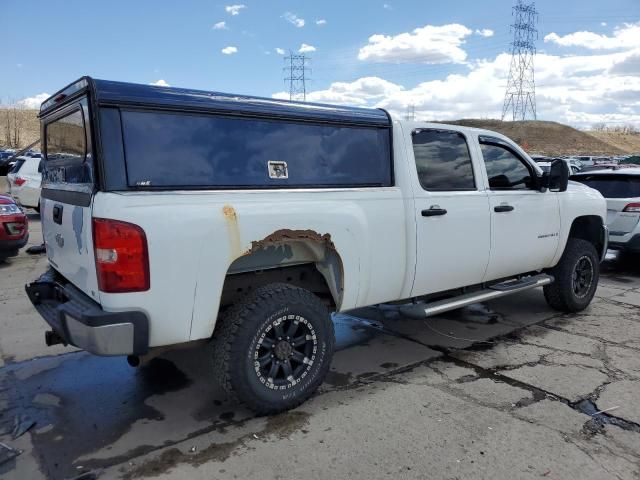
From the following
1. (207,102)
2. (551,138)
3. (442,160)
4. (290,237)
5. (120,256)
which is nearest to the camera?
(120,256)

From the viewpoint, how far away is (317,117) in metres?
3.67

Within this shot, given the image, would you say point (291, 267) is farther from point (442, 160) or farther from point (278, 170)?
point (442, 160)

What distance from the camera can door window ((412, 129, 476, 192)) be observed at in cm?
427

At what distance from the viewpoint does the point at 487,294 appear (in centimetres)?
481

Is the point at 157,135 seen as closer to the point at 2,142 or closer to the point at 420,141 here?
the point at 420,141

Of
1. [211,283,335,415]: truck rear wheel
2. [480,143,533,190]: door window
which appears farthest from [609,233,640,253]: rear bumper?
[211,283,335,415]: truck rear wheel

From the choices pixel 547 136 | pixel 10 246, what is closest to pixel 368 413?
pixel 10 246

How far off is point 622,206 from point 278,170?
702 centimetres

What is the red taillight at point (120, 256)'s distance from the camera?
9.11ft

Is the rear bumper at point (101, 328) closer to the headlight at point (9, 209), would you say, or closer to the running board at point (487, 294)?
the running board at point (487, 294)

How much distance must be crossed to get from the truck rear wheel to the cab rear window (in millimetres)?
1381

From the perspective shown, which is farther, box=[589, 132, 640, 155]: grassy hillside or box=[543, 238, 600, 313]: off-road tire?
box=[589, 132, 640, 155]: grassy hillside

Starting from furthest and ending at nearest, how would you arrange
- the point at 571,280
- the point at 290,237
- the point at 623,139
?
1. the point at 623,139
2. the point at 571,280
3. the point at 290,237

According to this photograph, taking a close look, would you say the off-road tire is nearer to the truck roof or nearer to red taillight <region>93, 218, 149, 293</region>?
the truck roof
